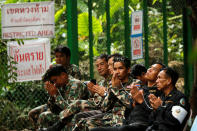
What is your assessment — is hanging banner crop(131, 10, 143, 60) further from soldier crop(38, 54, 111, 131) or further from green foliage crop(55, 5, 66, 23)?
green foliage crop(55, 5, 66, 23)

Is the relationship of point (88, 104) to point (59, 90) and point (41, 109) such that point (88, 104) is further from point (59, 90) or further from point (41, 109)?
point (41, 109)

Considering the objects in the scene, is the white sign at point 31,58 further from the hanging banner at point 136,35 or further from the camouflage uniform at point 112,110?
the camouflage uniform at point 112,110

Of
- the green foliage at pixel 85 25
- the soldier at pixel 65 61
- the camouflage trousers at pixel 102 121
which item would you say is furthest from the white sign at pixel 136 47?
the camouflage trousers at pixel 102 121

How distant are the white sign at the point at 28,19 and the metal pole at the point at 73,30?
0.88ft

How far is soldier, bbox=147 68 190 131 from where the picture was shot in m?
3.84

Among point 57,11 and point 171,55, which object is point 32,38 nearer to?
point 57,11

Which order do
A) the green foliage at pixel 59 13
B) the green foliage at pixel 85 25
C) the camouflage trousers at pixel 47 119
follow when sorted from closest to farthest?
the camouflage trousers at pixel 47 119 < the green foliage at pixel 85 25 < the green foliage at pixel 59 13

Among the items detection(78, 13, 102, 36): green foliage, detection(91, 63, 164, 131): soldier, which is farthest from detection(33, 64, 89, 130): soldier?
detection(78, 13, 102, 36): green foliage

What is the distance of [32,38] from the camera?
7039 millimetres

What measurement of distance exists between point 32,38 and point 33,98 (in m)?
1.14

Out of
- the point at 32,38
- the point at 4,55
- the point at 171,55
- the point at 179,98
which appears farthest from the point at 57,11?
the point at 179,98

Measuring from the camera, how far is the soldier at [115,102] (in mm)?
4488

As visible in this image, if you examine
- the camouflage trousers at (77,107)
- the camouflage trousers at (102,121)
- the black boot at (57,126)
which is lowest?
the black boot at (57,126)

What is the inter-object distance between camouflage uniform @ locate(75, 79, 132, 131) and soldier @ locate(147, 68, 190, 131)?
459 mm
